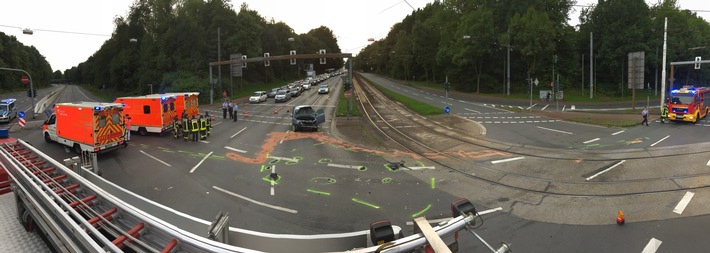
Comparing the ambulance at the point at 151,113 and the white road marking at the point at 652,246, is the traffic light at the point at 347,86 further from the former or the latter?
the white road marking at the point at 652,246

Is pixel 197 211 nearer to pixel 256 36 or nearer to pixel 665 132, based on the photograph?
pixel 665 132

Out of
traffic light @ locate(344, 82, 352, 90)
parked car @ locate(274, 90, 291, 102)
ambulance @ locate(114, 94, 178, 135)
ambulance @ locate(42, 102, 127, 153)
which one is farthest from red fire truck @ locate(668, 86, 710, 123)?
parked car @ locate(274, 90, 291, 102)

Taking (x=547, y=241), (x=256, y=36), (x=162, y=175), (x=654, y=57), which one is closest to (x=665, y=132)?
(x=547, y=241)

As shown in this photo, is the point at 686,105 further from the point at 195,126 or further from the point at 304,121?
the point at 195,126

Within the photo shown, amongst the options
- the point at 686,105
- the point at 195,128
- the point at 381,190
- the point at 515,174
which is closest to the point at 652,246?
the point at 515,174

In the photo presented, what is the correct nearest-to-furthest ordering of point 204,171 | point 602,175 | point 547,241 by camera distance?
point 547,241 < point 602,175 < point 204,171

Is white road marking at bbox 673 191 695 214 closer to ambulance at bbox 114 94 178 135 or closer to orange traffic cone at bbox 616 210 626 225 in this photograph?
orange traffic cone at bbox 616 210 626 225
